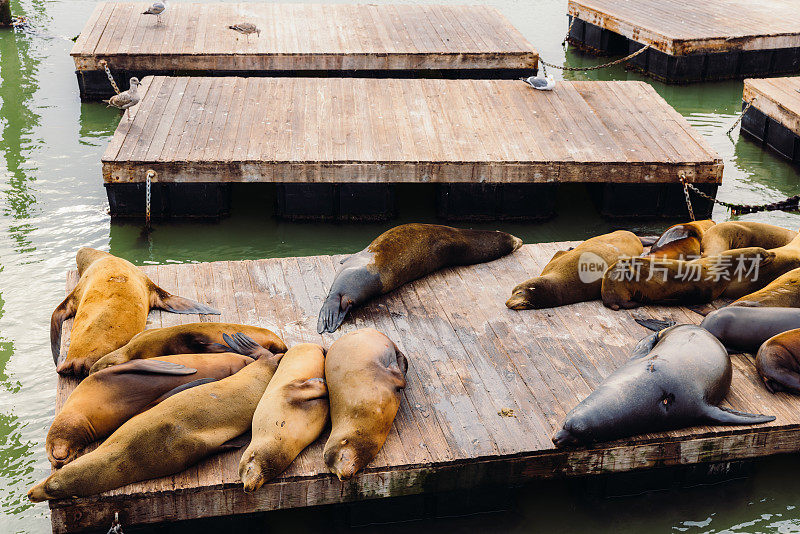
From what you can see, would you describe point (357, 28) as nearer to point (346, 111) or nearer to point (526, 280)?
point (346, 111)

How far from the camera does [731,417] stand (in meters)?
3.91

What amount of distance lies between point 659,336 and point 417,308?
148cm

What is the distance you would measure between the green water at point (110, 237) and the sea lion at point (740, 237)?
155 cm

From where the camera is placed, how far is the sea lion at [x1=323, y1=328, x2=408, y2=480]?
349 cm

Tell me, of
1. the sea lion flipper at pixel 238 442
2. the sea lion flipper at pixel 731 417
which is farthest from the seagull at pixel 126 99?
the sea lion flipper at pixel 731 417

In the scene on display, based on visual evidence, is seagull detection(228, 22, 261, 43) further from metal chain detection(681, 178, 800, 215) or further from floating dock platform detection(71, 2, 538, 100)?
metal chain detection(681, 178, 800, 215)

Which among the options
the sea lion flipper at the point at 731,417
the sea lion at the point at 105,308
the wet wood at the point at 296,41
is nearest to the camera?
the sea lion flipper at the point at 731,417

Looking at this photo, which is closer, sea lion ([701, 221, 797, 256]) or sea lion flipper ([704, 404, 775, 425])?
sea lion flipper ([704, 404, 775, 425])

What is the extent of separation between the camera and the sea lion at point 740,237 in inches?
212

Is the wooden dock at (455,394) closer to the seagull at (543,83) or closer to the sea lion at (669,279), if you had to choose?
the sea lion at (669,279)

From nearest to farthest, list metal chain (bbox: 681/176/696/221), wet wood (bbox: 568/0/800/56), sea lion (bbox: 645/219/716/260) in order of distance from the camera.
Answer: sea lion (bbox: 645/219/716/260), metal chain (bbox: 681/176/696/221), wet wood (bbox: 568/0/800/56)

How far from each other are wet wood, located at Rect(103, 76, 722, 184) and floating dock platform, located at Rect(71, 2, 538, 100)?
110cm

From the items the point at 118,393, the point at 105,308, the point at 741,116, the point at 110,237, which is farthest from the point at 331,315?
the point at 741,116

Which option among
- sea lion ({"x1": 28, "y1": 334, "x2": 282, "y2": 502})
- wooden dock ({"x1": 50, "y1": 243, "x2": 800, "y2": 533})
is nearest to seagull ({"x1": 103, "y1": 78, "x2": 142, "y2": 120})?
wooden dock ({"x1": 50, "y1": 243, "x2": 800, "y2": 533})
